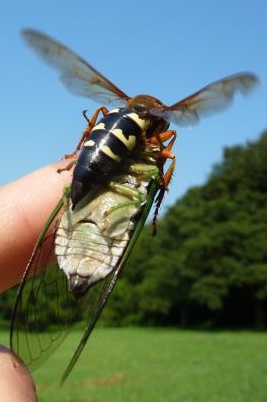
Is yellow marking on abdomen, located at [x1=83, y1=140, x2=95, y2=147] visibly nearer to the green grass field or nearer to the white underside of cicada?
the white underside of cicada

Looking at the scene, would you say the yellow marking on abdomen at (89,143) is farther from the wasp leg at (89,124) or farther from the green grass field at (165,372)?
the green grass field at (165,372)

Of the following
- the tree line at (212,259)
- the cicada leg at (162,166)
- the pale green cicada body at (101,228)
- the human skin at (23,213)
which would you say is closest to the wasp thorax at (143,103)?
the cicada leg at (162,166)

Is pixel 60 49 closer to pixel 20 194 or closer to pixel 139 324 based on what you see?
pixel 20 194

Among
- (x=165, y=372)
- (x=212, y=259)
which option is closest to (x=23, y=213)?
(x=165, y=372)

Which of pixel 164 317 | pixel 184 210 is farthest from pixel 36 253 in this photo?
pixel 164 317

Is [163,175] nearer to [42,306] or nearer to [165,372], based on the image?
[42,306]

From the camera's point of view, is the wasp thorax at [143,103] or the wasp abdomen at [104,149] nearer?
the wasp abdomen at [104,149]
